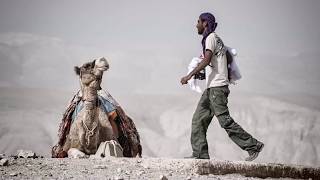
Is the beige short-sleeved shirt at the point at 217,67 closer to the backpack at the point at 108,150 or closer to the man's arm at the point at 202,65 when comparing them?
the man's arm at the point at 202,65

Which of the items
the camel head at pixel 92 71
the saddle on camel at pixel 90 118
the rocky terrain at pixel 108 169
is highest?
the camel head at pixel 92 71

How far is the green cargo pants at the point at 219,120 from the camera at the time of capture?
7.93m

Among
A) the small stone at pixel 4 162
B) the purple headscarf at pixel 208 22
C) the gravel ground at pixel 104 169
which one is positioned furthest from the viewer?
the purple headscarf at pixel 208 22

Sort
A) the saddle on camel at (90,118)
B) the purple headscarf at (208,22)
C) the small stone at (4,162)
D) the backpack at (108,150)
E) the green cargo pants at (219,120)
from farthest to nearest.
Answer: the saddle on camel at (90,118) < the backpack at (108,150) < the purple headscarf at (208,22) < the green cargo pants at (219,120) < the small stone at (4,162)

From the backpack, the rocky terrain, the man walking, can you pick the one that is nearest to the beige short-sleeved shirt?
the man walking

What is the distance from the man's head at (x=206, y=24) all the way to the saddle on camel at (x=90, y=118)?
219 cm

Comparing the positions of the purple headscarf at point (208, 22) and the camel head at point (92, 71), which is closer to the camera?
the purple headscarf at point (208, 22)

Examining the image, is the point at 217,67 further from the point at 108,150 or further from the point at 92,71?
the point at 92,71

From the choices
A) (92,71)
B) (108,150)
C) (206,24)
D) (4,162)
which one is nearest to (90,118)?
(108,150)

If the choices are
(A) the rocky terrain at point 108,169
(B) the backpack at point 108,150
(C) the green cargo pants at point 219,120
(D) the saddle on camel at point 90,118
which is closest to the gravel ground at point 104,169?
(A) the rocky terrain at point 108,169

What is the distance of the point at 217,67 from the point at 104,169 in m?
2.19

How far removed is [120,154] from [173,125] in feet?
201

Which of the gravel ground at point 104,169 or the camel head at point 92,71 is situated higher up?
the camel head at point 92,71

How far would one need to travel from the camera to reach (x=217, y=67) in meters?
8.24
